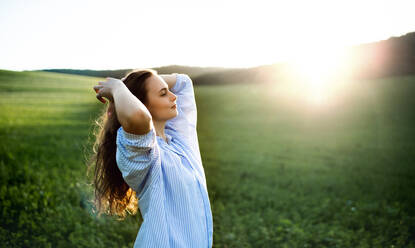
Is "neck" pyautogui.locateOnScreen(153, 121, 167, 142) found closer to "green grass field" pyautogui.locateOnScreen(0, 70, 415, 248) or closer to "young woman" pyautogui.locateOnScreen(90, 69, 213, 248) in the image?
"young woman" pyautogui.locateOnScreen(90, 69, 213, 248)

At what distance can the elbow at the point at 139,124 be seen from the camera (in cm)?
167

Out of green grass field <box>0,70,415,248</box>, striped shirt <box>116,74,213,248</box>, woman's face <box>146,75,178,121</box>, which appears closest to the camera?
striped shirt <box>116,74,213,248</box>

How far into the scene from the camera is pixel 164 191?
1932mm

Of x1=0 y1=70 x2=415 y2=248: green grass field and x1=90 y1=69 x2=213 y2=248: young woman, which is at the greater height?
x1=90 y1=69 x2=213 y2=248: young woman

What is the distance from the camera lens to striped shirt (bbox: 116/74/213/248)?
1816 millimetres

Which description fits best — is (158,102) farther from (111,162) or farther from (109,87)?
(111,162)

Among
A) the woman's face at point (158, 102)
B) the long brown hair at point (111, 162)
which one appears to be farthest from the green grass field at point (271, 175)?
the woman's face at point (158, 102)

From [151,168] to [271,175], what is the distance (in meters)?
6.01

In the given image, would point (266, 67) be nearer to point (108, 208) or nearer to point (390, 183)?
point (390, 183)

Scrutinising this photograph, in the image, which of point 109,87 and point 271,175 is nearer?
point 109,87

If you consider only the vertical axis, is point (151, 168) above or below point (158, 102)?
below

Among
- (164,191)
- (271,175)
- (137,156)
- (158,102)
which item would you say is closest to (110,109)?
(158,102)

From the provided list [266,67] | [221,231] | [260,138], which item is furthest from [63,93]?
[221,231]

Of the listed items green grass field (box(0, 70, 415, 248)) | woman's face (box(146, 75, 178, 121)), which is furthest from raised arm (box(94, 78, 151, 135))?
green grass field (box(0, 70, 415, 248))
